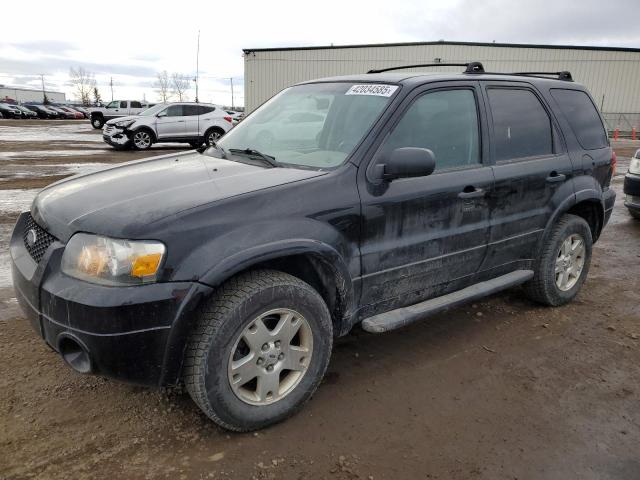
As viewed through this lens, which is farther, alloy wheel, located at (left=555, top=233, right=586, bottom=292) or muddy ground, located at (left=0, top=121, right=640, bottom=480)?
alloy wheel, located at (left=555, top=233, right=586, bottom=292)

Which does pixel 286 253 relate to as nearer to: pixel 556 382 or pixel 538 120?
pixel 556 382

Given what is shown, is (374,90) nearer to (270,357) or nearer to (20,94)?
(270,357)

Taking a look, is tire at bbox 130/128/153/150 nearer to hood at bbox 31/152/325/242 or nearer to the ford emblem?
hood at bbox 31/152/325/242

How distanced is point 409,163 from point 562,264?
2.21 m

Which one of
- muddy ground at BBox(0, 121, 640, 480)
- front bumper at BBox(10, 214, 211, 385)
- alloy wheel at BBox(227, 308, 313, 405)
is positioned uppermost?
front bumper at BBox(10, 214, 211, 385)

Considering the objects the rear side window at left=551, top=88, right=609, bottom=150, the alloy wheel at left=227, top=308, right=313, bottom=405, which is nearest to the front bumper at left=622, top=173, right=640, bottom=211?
the rear side window at left=551, top=88, right=609, bottom=150

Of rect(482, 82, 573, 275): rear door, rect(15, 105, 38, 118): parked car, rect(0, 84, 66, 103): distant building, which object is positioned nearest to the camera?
rect(482, 82, 573, 275): rear door

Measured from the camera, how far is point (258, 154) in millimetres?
3209

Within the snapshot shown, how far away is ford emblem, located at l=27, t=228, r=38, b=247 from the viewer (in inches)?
104

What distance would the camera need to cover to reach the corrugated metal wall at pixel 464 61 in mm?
36938

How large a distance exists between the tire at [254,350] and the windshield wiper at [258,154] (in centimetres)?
79

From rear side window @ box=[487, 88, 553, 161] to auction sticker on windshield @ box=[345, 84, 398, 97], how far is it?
2.84 feet

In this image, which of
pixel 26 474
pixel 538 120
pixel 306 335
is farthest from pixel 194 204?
pixel 538 120

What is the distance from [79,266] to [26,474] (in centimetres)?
94
